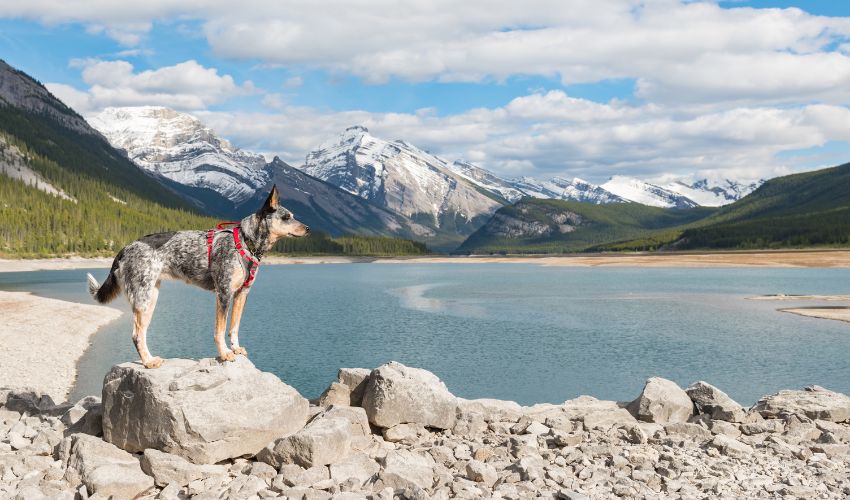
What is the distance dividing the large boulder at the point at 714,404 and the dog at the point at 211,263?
1434 centimetres

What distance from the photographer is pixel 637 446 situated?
1723cm

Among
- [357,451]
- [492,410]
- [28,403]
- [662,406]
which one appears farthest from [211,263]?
[662,406]

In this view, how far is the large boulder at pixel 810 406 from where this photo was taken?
20.5 metres

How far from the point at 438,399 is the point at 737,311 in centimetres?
6691

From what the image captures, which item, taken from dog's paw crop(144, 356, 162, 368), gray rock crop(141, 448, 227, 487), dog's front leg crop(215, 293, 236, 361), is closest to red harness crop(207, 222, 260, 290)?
dog's front leg crop(215, 293, 236, 361)

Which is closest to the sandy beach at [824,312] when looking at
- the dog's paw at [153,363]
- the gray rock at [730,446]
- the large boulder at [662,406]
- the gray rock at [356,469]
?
the large boulder at [662,406]

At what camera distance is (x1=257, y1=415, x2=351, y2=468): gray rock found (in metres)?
15.0

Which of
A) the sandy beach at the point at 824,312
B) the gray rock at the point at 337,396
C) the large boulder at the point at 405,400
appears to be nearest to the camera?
the large boulder at the point at 405,400

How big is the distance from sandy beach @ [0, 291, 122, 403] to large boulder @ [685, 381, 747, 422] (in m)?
28.5

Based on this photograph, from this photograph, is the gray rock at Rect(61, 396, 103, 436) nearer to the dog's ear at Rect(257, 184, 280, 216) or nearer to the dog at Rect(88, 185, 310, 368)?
the dog at Rect(88, 185, 310, 368)

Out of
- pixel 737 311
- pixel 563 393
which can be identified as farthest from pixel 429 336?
pixel 737 311

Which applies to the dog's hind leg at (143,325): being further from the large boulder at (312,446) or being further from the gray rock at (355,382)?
the gray rock at (355,382)

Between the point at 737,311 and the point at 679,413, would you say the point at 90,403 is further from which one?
the point at 737,311

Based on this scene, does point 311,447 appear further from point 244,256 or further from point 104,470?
point 244,256
